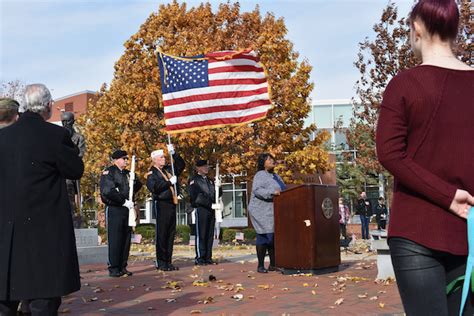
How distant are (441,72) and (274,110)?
2265 centimetres

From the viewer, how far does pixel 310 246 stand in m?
10.0

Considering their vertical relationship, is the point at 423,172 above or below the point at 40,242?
above

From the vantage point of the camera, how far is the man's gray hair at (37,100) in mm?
4387

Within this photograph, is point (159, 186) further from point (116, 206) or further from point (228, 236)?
point (228, 236)

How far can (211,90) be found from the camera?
1266 cm

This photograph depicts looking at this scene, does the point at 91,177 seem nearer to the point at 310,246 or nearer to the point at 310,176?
the point at 310,176

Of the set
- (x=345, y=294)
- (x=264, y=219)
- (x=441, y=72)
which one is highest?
(x=441, y=72)

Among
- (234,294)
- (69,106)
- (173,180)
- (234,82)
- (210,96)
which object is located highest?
(69,106)

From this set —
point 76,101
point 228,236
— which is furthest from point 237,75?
point 76,101

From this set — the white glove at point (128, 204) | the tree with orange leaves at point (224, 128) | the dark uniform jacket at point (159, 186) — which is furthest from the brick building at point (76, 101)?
the white glove at point (128, 204)

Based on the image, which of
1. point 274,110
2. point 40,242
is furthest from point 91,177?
point 40,242

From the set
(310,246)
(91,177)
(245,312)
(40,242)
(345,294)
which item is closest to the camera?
(40,242)

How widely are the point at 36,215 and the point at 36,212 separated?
2 centimetres

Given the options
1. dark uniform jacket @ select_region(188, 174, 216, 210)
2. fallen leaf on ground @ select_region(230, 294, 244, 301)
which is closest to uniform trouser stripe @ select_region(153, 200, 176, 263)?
dark uniform jacket @ select_region(188, 174, 216, 210)
